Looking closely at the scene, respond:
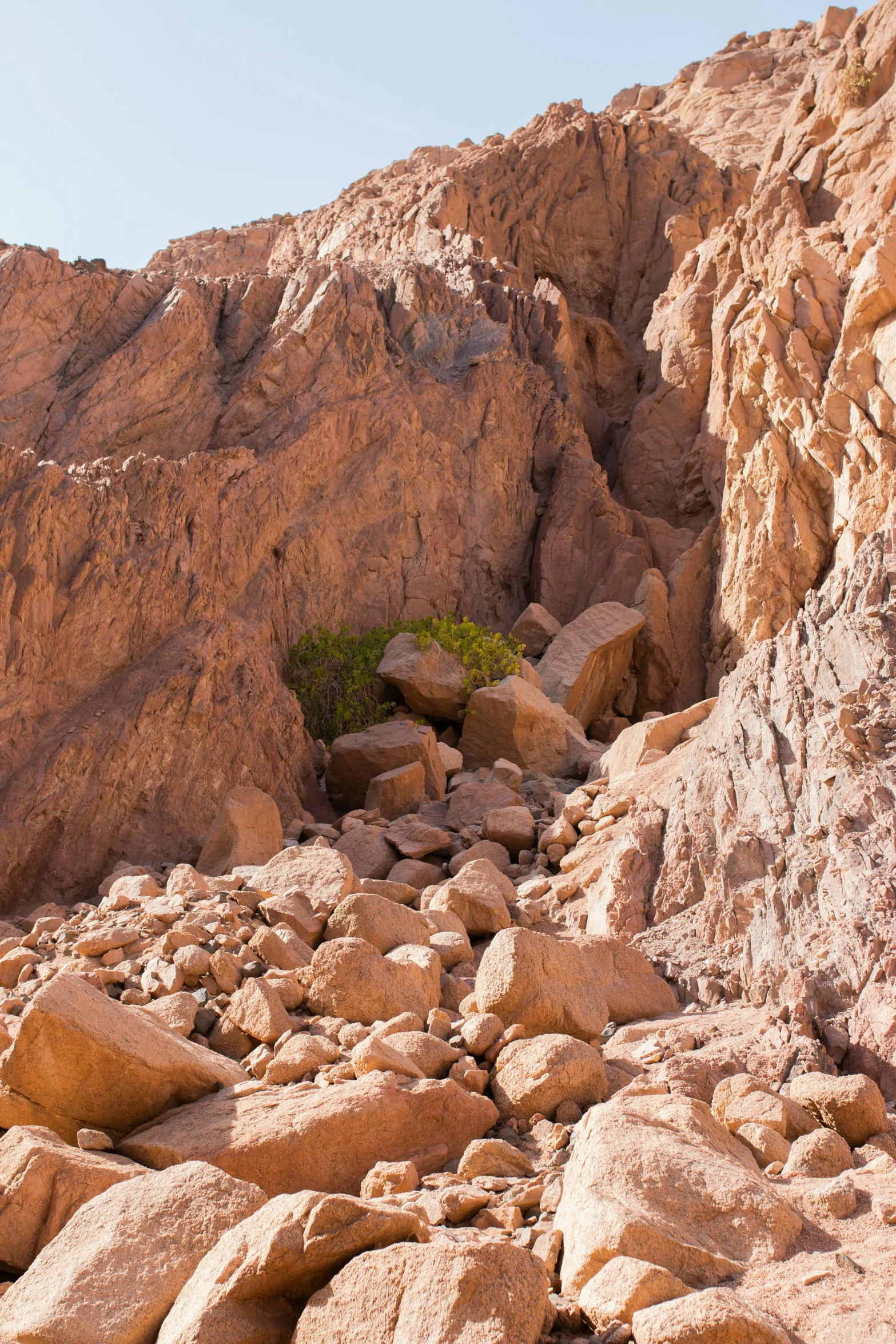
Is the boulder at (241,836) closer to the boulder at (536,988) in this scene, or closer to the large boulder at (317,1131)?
the boulder at (536,988)

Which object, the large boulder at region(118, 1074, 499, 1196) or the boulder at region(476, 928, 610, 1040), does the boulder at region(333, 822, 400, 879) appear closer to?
the boulder at region(476, 928, 610, 1040)

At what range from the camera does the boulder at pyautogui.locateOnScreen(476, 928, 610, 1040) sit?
6.11 meters

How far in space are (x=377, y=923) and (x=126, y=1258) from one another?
158 inches

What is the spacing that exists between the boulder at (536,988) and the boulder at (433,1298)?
2933 millimetres

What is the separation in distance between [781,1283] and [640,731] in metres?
9.56

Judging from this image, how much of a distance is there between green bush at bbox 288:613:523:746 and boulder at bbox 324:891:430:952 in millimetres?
8376

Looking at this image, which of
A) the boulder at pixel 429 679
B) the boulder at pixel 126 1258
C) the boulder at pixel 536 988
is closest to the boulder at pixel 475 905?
the boulder at pixel 536 988

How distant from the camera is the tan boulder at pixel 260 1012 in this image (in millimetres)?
5938

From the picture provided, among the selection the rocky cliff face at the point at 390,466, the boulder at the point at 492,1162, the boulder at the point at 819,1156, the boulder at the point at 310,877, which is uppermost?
the rocky cliff face at the point at 390,466

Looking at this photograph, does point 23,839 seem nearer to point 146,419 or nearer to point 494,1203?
point 494,1203

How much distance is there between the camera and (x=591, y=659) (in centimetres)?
1867

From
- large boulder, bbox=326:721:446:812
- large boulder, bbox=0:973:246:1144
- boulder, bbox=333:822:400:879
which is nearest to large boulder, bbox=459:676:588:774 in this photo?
large boulder, bbox=326:721:446:812

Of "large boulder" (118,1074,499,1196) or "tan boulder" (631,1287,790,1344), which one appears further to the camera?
"large boulder" (118,1074,499,1196)

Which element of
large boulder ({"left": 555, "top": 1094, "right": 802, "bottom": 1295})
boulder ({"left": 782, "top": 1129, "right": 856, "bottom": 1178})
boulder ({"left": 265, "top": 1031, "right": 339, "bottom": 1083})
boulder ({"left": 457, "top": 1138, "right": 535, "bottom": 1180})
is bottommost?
boulder ({"left": 782, "top": 1129, "right": 856, "bottom": 1178})
